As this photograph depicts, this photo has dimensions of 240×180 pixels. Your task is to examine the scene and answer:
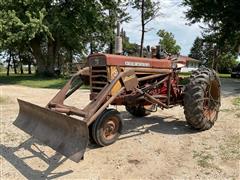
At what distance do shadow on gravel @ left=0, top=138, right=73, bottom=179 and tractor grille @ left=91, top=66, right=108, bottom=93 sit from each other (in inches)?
59.9

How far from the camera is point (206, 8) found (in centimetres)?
2189

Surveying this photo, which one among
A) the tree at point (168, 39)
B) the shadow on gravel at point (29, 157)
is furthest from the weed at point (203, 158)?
the tree at point (168, 39)

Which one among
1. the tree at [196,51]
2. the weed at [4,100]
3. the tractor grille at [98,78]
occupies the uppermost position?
the tree at [196,51]

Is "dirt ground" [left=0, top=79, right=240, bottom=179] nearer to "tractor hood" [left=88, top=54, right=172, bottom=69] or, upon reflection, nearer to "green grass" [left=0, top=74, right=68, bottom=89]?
"tractor hood" [left=88, top=54, right=172, bottom=69]

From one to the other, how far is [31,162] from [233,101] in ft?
25.2

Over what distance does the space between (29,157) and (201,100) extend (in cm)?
355

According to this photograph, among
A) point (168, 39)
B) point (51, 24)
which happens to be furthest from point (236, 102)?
point (168, 39)

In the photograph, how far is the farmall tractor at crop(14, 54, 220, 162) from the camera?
5559 mm

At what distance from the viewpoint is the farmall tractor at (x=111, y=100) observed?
5.56 m

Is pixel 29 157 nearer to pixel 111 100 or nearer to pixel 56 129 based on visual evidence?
pixel 56 129

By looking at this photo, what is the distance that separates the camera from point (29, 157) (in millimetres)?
5910

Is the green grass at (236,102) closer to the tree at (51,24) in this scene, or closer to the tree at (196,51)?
the tree at (51,24)

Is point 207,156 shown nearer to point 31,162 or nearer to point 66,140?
point 66,140

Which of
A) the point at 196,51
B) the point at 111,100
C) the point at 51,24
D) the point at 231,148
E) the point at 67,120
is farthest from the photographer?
the point at 196,51
